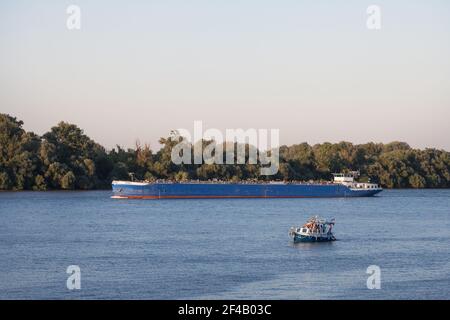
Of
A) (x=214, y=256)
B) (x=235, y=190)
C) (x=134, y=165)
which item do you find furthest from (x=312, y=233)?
(x=134, y=165)

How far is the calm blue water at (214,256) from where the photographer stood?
3177 centimetres

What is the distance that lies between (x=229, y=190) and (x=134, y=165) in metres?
24.5

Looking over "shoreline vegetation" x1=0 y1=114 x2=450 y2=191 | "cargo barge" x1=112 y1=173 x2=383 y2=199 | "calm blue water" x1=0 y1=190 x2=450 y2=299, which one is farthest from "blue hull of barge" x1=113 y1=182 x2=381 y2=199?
"calm blue water" x1=0 y1=190 x2=450 y2=299

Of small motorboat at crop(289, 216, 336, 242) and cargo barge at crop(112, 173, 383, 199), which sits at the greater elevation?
cargo barge at crop(112, 173, 383, 199)

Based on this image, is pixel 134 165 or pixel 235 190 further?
pixel 134 165

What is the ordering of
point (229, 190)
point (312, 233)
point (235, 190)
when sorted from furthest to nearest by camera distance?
point (235, 190)
point (229, 190)
point (312, 233)

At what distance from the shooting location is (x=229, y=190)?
3952 inches

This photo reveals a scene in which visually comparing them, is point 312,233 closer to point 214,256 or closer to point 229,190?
point 214,256

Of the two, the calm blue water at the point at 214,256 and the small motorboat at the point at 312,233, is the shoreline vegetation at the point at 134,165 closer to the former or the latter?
the calm blue water at the point at 214,256

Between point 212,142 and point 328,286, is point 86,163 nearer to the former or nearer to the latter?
Result: point 212,142

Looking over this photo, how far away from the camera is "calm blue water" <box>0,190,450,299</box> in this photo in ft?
Answer: 104

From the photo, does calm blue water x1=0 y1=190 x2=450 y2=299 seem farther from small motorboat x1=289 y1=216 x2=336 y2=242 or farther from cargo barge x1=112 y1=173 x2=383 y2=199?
cargo barge x1=112 y1=173 x2=383 y2=199
